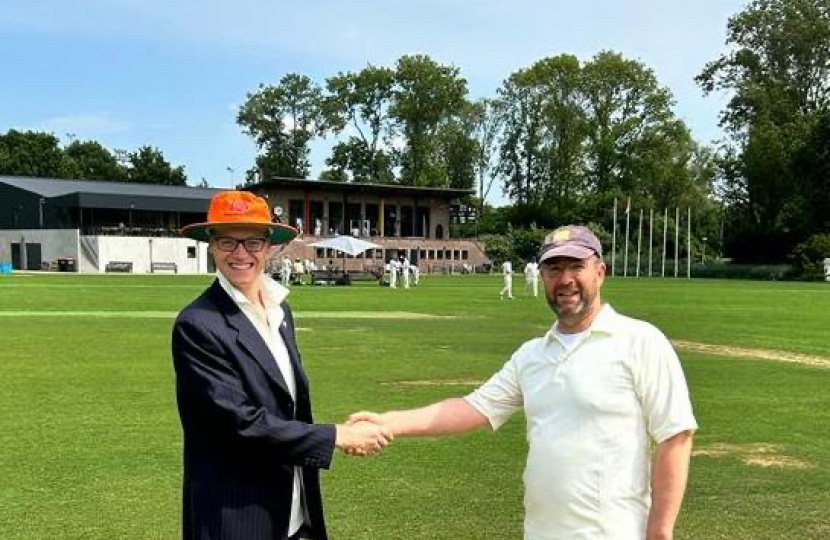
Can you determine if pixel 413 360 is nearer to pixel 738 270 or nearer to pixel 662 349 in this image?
pixel 662 349

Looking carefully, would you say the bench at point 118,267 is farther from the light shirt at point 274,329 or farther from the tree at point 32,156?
the light shirt at point 274,329

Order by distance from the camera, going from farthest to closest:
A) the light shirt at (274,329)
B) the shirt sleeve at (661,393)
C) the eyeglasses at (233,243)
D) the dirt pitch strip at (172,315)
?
the dirt pitch strip at (172,315) < the eyeglasses at (233,243) < the light shirt at (274,329) < the shirt sleeve at (661,393)

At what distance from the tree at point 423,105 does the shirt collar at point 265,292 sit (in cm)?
10023

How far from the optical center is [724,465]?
26.4ft

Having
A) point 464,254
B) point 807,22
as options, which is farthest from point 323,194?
A: point 807,22

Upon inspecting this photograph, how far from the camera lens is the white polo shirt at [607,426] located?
3.09m

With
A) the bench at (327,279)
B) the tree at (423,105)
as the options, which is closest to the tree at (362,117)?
the tree at (423,105)

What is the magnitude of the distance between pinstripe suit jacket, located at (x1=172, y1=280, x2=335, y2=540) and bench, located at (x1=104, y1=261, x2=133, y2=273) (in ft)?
243

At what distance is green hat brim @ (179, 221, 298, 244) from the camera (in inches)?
140

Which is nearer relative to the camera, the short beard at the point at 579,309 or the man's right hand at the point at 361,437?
the short beard at the point at 579,309

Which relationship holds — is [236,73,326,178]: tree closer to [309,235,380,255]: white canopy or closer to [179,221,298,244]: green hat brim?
[309,235,380,255]: white canopy

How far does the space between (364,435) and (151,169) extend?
12143 centimetres

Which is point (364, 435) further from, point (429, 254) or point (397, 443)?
point (429, 254)

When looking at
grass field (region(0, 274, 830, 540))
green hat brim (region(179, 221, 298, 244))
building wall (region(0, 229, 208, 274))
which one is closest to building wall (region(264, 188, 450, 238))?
building wall (region(0, 229, 208, 274))
